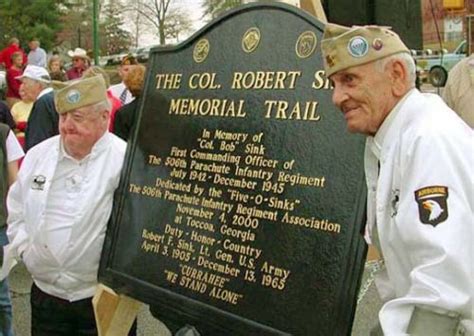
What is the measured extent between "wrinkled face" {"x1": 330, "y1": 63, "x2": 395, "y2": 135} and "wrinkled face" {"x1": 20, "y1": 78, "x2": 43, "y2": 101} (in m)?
6.01

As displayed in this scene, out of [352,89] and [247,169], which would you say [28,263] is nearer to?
[247,169]

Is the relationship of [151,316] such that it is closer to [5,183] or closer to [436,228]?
[5,183]

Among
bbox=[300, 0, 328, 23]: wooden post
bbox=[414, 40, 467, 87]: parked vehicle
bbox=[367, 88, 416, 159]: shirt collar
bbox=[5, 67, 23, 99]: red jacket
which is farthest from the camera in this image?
bbox=[414, 40, 467, 87]: parked vehicle

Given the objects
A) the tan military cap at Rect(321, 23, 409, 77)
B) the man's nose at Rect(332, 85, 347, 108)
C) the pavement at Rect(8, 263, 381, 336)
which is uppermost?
the tan military cap at Rect(321, 23, 409, 77)

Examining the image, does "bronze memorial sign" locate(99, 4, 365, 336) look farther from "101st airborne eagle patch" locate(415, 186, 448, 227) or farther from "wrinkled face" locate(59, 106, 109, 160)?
"101st airborne eagle patch" locate(415, 186, 448, 227)

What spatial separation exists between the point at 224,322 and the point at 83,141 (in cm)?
117

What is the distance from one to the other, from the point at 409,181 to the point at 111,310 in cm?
190

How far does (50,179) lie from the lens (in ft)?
11.8

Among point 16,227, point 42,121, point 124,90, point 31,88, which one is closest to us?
point 16,227

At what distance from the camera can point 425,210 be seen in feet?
6.37

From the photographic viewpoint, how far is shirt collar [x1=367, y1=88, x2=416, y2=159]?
217cm

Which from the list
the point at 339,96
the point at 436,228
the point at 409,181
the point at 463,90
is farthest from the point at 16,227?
the point at 463,90

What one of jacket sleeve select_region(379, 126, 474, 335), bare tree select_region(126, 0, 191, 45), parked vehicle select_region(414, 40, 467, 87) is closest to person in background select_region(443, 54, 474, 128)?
jacket sleeve select_region(379, 126, 474, 335)

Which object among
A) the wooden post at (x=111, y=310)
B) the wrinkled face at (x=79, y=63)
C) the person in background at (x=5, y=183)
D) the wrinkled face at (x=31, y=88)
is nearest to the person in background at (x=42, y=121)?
the wrinkled face at (x=31, y=88)
